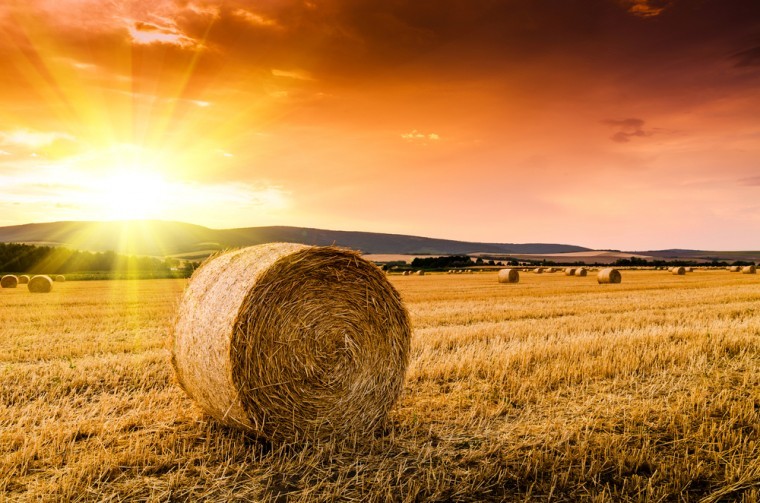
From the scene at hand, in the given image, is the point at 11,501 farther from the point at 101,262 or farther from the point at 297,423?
the point at 101,262

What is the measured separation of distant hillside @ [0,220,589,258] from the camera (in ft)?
294

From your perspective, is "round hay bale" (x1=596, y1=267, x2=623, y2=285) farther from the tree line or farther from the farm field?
the tree line

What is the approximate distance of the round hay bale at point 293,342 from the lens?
17.8 ft

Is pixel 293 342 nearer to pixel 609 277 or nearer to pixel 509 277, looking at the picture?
pixel 509 277

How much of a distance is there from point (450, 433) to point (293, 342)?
1819mm

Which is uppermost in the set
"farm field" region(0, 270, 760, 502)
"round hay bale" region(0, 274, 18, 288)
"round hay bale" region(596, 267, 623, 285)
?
"round hay bale" region(596, 267, 623, 285)

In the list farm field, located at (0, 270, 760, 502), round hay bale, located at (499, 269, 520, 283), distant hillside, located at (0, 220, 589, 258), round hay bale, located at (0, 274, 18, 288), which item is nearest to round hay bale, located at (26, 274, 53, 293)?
round hay bale, located at (0, 274, 18, 288)

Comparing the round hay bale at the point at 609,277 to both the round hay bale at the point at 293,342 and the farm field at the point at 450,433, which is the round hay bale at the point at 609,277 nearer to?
the farm field at the point at 450,433

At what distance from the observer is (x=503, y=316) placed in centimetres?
1474

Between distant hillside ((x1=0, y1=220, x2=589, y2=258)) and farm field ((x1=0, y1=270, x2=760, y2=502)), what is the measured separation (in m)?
74.0

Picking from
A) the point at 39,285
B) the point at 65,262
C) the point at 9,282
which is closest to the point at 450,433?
the point at 39,285

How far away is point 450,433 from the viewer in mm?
5492

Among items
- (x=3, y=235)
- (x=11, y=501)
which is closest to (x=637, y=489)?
(x=11, y=501)

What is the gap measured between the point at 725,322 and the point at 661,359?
528cm
